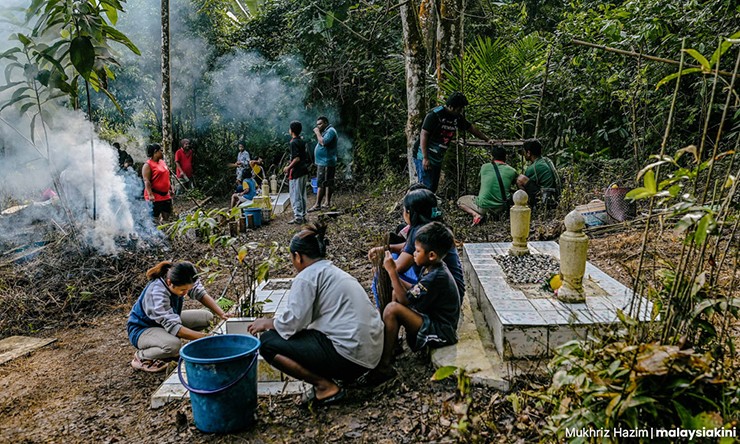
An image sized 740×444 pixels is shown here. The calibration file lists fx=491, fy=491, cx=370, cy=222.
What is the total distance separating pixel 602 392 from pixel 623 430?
0.55ft

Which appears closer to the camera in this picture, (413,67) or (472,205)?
(472,205)

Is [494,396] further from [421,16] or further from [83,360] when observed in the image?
[421,16]

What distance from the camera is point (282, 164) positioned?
14664mm

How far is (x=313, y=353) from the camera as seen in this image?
326 centimetres

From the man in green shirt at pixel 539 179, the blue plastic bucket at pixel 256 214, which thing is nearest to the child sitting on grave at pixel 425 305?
the man in green shirt at pixel 539 179

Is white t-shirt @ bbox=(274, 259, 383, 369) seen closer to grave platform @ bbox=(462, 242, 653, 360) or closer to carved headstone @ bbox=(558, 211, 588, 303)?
grave platform @ bbox=(462, 242, 653, 360)

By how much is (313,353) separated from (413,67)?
5809mm

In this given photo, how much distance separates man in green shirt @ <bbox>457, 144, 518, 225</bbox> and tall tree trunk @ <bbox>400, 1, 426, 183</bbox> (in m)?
Answer: 1.19

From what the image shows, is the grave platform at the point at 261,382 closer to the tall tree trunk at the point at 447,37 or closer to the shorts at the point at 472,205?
the shorts at the point at 472,205

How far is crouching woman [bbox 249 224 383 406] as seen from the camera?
10.7ft

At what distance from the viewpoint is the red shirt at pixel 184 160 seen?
13969 millimetres

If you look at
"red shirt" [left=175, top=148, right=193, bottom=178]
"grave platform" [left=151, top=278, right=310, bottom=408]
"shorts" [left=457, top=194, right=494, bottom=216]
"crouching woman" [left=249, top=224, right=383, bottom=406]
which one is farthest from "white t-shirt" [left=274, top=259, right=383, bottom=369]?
"red shirt" [left=175, top=148, right=193, bottom=178]

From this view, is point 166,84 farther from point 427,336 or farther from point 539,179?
point 427,336

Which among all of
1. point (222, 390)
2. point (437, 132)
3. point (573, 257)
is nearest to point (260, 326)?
point (222, 390)
